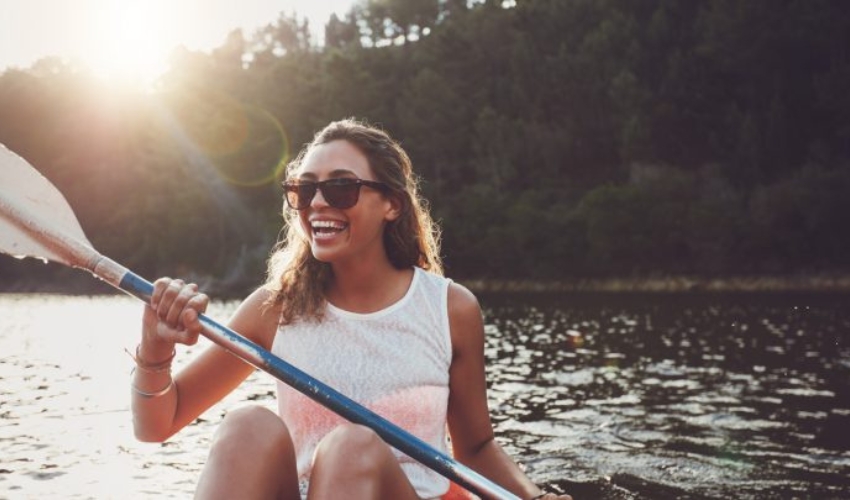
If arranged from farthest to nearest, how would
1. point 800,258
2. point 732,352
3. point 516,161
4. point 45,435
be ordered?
1. point 516,161
2. point 800,258
3. point 732,352
4. point 45,435

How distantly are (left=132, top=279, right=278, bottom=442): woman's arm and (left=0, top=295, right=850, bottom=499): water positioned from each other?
4474 mm

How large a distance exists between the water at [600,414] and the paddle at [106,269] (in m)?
4.57

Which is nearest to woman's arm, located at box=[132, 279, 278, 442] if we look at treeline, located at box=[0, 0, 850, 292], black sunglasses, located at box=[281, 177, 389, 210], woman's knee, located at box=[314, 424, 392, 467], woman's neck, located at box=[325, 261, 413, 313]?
woman's neck, located at box=[325, 261, 413, 313]

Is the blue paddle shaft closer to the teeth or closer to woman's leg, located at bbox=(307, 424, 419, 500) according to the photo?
woman's leg, located at bbox=(307, 424, 419, 500)

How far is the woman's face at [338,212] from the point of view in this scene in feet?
9.78

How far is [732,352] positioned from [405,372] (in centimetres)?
1881

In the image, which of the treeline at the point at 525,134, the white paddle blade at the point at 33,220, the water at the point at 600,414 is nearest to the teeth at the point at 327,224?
the white paddle blade at the point at 33,220

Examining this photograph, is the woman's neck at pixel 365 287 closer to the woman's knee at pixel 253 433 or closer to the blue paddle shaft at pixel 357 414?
the blue paddle shaft at pixel 357 414

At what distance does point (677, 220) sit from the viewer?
55.2 meters

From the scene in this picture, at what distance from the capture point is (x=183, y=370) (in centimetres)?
305

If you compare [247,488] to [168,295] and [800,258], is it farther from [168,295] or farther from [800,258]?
[800,258]

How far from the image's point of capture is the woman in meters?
2.81

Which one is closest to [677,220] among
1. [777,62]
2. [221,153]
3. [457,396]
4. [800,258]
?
[800,258]

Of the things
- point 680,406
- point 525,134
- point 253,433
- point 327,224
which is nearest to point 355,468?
point 253,433
